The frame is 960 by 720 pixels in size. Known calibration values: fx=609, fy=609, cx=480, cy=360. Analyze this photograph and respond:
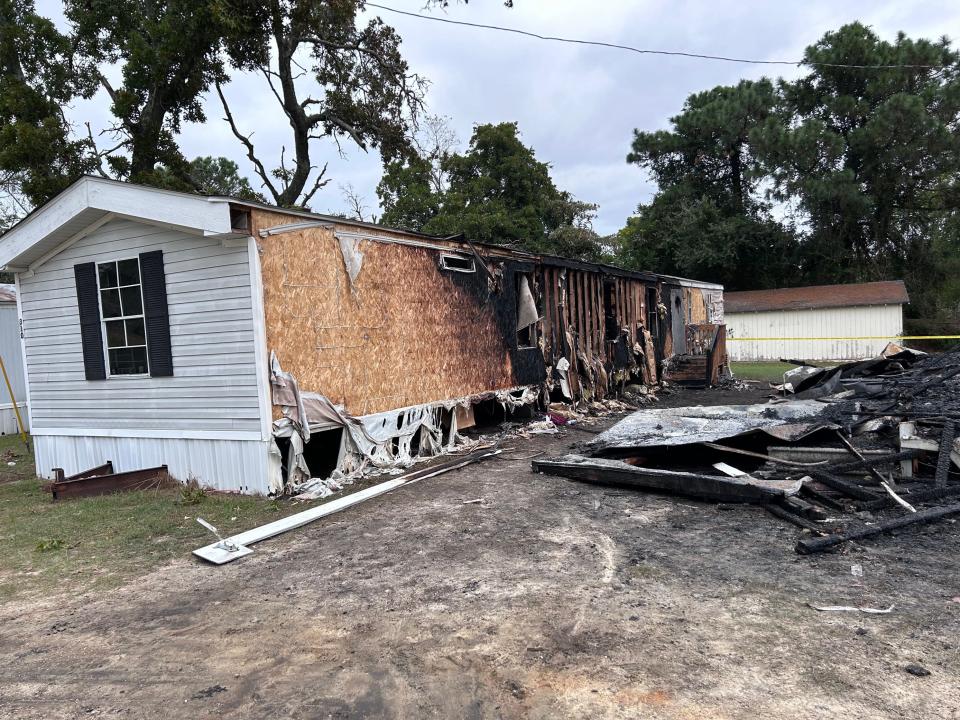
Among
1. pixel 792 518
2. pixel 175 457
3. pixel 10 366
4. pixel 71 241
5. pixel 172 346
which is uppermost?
pixel 71 241

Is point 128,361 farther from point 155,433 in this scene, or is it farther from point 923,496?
point 923,496

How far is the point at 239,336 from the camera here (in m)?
6.73

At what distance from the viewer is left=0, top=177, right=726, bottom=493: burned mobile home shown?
6.78 m

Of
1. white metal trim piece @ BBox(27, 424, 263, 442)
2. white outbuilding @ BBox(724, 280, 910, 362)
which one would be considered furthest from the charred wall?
white outbuilding @ BBox(724, 280, 910, 362)

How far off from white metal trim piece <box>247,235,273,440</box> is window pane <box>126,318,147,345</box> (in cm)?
198

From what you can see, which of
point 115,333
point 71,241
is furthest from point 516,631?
point 71,241

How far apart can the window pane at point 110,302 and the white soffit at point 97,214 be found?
2.97 ft

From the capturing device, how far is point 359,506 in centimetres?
637

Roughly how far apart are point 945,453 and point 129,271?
911 cm

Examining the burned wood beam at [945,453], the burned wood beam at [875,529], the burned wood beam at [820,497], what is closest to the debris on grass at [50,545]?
the burned wood beam at [875,529]

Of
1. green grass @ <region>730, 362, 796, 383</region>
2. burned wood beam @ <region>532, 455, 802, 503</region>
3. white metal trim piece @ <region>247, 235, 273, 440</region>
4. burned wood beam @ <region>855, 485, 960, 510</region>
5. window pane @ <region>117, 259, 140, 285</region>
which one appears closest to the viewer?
burned wood beam @ <region>855, 485, 960, 510</region>

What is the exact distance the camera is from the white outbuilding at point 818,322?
85.5ft

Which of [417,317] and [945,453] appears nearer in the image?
[945,453]

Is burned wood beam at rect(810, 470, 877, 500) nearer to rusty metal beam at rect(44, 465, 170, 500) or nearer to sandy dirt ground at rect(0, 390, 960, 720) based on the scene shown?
sandy dirt ground at rect(0, 390, 960, 720)
